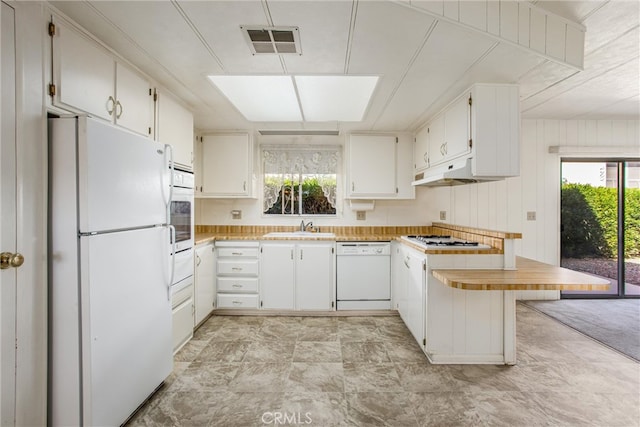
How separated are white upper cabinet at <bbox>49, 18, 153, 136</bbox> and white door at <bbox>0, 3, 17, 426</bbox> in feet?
0.57

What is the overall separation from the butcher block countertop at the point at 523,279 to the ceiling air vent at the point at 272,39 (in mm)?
1790

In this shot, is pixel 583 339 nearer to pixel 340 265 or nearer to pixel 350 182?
pixel 340 265

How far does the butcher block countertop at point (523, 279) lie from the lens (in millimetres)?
1682

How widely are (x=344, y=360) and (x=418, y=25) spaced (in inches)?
93.2

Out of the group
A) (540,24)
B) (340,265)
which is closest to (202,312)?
(340,265)

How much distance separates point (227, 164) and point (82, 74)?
2.06 m

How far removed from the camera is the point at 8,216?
1.23 metres

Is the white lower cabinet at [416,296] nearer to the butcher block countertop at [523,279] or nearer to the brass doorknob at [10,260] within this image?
the butcher block countertop at [523,279]

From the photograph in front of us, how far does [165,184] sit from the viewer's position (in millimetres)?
1933

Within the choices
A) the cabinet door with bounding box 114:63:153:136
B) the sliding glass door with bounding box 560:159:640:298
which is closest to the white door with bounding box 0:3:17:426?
the cabinet door with bounding box 114:63:153:136

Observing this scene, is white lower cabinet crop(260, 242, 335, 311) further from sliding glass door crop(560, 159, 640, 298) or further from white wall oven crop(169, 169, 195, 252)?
sliding glass door crop(560, 159, 640, 298)

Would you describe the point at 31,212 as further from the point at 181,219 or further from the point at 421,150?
the point at 421,150

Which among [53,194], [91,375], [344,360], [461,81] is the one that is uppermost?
[461,81]

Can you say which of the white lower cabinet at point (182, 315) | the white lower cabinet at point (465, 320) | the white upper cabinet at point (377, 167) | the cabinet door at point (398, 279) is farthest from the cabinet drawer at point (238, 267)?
the white lower cabinet at point (465, 320)
